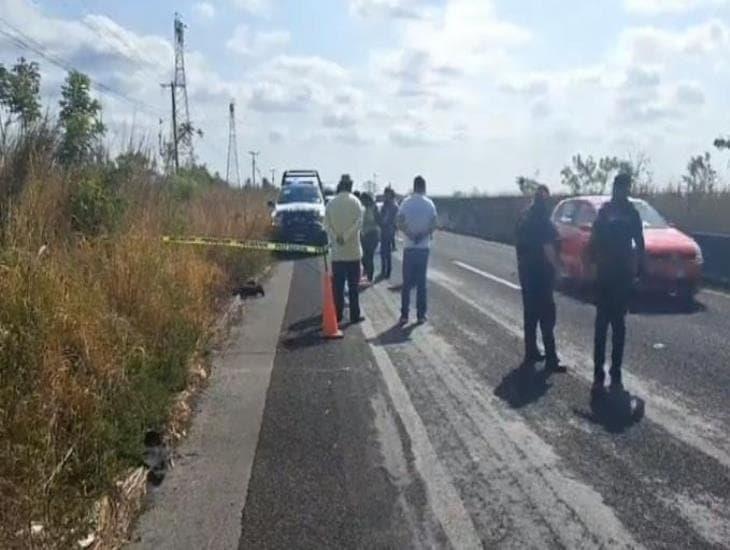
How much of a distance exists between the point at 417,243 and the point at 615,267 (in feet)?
16.4

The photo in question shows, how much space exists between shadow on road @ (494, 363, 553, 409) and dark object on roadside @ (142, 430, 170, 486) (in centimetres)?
313

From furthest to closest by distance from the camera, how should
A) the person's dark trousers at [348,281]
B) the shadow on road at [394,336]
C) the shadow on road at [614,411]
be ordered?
the person's dark trousers at [348,281] → the shadow on road at [394,336] → the shadow on road at [614,411]

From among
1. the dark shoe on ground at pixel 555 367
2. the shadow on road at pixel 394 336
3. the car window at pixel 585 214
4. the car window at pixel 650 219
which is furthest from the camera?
the car window at pixel 585 214

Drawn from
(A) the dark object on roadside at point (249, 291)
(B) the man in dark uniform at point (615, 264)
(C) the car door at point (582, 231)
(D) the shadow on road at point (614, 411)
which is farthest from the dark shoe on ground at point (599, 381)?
(A) the dark object on roadside at point (249, 291)

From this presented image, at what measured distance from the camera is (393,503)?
617 centimetres

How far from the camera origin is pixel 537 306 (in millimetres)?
11008

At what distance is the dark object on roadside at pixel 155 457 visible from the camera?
6597mm

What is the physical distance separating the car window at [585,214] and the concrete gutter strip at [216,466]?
27.8ft

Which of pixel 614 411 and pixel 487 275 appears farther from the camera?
pixel 487 275

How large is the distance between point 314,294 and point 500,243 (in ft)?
65.5

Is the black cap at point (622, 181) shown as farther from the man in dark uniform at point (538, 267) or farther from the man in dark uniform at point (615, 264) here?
the man in dark uniform at point (538, 267)

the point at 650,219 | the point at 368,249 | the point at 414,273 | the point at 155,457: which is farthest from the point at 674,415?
the point at 368,249

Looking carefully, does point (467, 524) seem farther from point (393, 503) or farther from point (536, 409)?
point (536, 409)

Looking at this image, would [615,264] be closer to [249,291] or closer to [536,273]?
[536,273]
